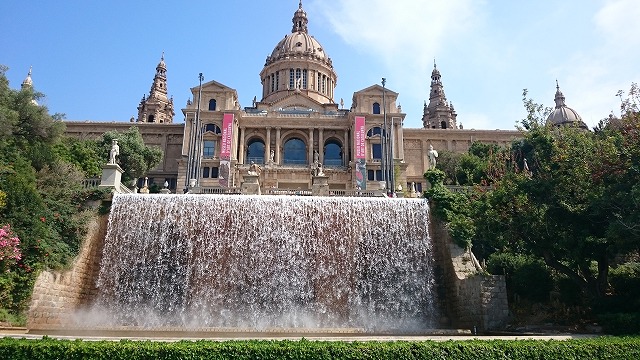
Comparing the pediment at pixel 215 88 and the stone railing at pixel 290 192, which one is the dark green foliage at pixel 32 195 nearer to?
the stone railing at pixel 290 192

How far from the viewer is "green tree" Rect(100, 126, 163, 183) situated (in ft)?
118

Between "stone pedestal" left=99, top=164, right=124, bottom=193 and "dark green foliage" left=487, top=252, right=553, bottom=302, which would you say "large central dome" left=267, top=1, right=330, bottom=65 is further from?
"dark green foliage" left=487, top=252, right=553, bottom=302

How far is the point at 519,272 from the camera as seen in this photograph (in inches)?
729

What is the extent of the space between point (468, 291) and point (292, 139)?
34983mm

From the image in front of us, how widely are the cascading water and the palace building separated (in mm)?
18139

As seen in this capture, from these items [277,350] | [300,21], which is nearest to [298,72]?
[300,21]

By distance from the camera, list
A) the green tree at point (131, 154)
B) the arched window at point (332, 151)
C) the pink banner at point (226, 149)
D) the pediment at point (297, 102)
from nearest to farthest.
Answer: the green tree at point (131, 154), the pink banner at point (226, 149), the arched window at point (332, 151), the pediment at point (297, 102)

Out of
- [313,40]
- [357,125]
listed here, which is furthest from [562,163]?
[313,40]

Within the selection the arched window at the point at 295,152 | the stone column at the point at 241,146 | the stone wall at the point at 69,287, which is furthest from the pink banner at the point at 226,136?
the stone wall at the point at 69,287

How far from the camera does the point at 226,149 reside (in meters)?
43.1

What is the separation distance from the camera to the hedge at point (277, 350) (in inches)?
305

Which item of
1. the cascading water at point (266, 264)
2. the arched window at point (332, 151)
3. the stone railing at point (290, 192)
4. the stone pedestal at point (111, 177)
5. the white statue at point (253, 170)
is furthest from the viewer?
the arched window at point (332, 151)

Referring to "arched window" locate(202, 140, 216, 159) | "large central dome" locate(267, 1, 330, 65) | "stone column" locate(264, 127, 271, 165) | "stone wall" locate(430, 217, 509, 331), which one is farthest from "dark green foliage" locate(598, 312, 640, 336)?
"large central dome" locate(267, 1, 330, 65)

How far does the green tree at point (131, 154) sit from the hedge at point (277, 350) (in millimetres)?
28854
